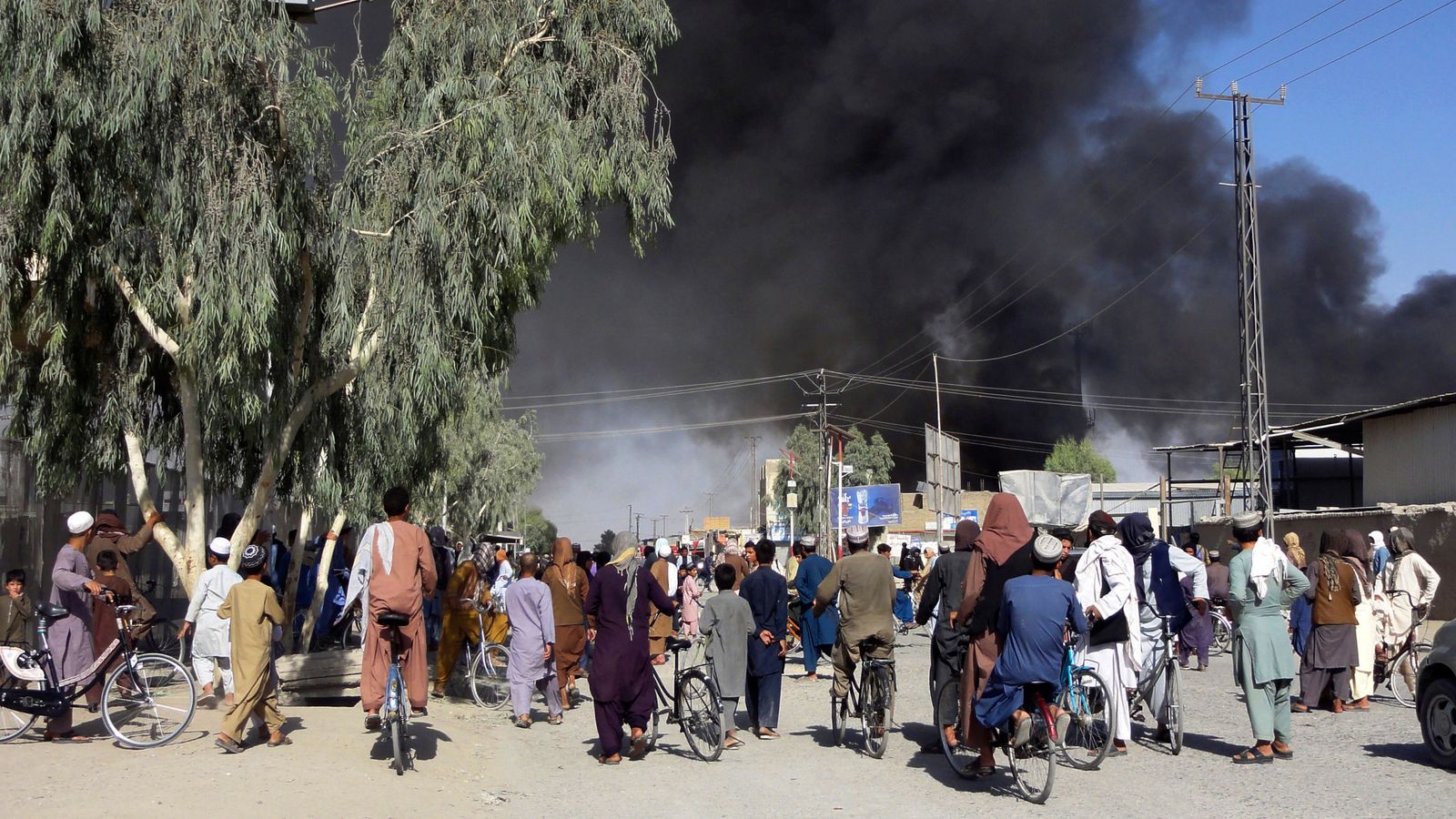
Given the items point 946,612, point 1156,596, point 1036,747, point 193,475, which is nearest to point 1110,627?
point 1156,596

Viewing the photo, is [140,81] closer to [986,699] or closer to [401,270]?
[401,270]

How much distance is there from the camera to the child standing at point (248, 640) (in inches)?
336

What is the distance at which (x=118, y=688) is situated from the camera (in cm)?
904

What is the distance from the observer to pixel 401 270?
1122 cm

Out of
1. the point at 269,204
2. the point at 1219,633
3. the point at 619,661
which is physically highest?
the point at 269,204

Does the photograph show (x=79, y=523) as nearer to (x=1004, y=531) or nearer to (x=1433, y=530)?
(x=1004, y=531)

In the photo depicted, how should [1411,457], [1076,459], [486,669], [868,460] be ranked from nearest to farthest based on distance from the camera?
[486,669] < [1411,457] < [868,460] < [1076,459]

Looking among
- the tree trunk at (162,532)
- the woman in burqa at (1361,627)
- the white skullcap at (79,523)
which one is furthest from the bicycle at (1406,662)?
the white skullcap at (79,523)

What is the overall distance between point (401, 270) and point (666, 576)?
713 centimetres

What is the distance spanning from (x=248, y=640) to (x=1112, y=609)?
20.1 feet

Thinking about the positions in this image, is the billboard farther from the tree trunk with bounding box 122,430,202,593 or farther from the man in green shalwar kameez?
the man in green shalwar kameez

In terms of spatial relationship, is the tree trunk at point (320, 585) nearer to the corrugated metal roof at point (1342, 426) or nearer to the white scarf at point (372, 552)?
the white scarf at point (372, 552)

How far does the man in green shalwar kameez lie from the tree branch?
916 centimetres

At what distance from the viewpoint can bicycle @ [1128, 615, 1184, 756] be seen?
9.23 m
